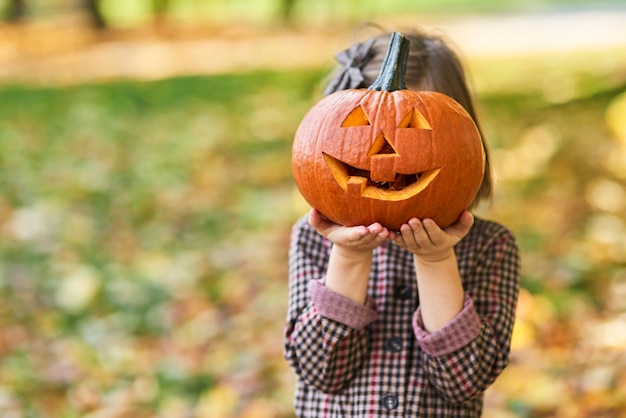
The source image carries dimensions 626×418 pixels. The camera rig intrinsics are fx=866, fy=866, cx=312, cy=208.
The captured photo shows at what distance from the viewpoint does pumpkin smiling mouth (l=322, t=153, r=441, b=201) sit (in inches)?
87.1

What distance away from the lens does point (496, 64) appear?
14.8 m

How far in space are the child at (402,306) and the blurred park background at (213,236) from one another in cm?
43

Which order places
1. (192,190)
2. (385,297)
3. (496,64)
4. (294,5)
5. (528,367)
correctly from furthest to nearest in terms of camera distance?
(294,5) → (496,64) → (192,190) → (528,367) → (385,297)

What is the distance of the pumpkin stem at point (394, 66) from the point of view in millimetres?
2326

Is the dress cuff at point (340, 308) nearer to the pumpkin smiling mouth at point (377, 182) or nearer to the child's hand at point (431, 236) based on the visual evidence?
the child's hand at point (431, 236)

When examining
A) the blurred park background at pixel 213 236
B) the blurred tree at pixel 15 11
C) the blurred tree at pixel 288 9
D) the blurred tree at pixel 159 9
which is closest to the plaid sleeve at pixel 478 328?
the blurred park background at pixel 213 236

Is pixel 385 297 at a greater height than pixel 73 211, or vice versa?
pixel 385 297

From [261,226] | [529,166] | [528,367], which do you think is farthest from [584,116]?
[528,367]

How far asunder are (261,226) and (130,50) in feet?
46.1

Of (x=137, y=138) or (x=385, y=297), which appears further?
Result: (x=137, y=138)

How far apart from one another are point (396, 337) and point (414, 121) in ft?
2.34

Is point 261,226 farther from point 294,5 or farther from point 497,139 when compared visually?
point 294,5

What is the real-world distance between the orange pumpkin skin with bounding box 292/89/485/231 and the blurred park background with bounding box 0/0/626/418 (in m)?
0.75

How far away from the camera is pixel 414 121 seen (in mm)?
2281
